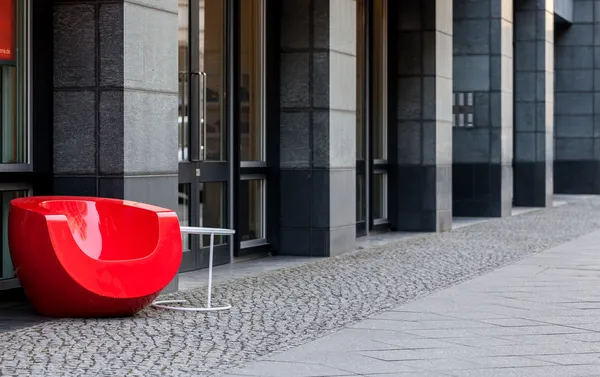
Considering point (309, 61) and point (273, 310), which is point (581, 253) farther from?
point (273, 310)

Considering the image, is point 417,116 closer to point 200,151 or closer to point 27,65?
point 200,151

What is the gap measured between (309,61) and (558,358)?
767 cm

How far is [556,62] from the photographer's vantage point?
114 ft

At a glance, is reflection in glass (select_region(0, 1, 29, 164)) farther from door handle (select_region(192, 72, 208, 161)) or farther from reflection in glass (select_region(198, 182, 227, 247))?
reflection in glass (select_region(198, 182, 227, 247))

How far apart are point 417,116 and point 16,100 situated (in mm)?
9700

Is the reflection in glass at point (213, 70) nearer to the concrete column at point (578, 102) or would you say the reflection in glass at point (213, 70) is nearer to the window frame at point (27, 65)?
the window frame at point (27, 65)

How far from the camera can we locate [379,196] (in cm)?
1920

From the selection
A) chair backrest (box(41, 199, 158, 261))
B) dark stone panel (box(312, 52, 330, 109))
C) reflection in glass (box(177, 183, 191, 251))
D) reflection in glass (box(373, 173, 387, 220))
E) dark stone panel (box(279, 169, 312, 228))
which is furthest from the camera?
reflection in glass (box(373, 173, 387, 220))

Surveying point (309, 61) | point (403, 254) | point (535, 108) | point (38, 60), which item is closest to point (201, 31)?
point (309, 61)

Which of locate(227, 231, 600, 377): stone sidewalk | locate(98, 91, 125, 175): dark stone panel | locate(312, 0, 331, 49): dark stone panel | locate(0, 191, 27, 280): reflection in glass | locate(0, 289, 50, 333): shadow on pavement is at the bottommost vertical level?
locate(227, 231, 600, 377): stone sidewalk

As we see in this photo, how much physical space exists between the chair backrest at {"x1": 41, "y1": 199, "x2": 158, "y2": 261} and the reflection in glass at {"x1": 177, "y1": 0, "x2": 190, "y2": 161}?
3063mm

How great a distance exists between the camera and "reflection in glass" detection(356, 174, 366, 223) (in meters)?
18.1

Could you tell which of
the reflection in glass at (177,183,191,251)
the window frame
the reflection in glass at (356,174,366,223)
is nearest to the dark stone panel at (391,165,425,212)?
the reflection in glass at (356,174,366,223)

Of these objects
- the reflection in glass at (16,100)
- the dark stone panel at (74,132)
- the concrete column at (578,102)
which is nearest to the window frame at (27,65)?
the reflection in glass at (16,100)
